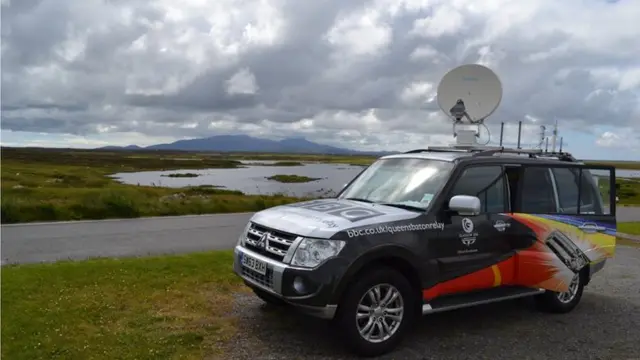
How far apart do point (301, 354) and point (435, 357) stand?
4.46ft

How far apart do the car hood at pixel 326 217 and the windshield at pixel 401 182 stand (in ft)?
0.88

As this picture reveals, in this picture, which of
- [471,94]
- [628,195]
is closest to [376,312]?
[471,94]

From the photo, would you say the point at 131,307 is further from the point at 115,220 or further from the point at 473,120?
the point at 115,220

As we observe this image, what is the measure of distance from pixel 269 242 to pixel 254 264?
0.95 feet

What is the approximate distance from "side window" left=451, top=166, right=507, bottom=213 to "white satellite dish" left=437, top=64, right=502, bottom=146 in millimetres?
3076

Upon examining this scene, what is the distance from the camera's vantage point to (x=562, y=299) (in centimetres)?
743

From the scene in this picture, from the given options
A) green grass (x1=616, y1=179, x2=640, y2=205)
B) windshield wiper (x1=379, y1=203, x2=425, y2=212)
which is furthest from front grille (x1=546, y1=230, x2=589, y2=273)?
green grass (x1=616, y1=179, x2=640, y2=205)

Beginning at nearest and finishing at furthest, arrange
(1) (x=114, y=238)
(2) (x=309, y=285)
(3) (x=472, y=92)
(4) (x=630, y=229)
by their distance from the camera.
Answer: (2) (x=309, y=285)
(3) (x=472, y=92)
(1) (x=114, y=238)
(4) (x=630, y=229)

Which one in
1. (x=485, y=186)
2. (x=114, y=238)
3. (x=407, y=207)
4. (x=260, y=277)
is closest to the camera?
(x=260, y=277)

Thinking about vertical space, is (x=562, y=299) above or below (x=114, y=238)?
above

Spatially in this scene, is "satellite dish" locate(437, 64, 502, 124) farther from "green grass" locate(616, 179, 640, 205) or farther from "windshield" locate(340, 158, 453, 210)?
"green grass" locate(616, 179, 640, 205)

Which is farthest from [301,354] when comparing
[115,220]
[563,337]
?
[115,220]

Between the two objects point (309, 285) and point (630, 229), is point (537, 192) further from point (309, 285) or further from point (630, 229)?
point (630, 229)

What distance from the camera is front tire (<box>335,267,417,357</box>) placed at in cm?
538
